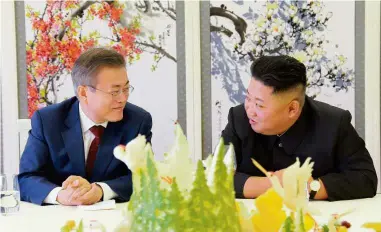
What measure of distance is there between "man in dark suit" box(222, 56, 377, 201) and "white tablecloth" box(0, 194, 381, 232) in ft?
1.03

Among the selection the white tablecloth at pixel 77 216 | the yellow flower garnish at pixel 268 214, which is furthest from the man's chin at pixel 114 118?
the yellow flower garnish at pixel 268 214

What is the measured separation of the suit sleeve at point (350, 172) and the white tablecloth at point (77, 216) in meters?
0.06

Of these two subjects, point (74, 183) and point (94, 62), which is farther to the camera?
point (94, 62)

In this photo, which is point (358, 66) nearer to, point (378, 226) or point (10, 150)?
point (10, 150)

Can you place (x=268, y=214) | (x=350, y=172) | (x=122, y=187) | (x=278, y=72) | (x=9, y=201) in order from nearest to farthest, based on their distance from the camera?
(x=268, y=214), (x=9, y=201), (x=122, y=187), (x=350, y=172), (x=278, y=72)

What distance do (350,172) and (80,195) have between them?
1.16 m

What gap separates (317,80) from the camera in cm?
416

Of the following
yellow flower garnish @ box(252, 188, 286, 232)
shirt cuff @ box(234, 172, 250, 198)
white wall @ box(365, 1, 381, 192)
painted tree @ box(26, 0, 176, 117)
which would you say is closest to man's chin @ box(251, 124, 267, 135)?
shirt cuff @ box(234, 172, 250, 198)

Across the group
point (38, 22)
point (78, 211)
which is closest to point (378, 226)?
point (78, 211)

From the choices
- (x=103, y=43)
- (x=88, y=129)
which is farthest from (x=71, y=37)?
(x=88, y=129)

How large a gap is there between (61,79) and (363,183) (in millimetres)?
2250

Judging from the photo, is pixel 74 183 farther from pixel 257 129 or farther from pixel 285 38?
pixel 285 38

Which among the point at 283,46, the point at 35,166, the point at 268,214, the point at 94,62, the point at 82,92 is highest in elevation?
the point at 283,46

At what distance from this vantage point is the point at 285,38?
Answer: 415 centimetres
